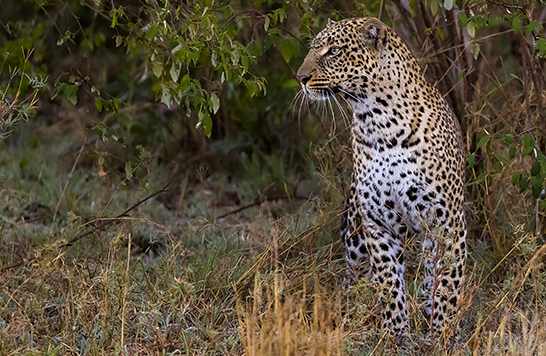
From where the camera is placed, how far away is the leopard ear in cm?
406

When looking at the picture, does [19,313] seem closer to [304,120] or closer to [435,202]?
[435,202]

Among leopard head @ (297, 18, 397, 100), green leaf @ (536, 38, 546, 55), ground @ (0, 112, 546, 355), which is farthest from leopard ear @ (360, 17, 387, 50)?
ground @ (0, 112, 546, 355)

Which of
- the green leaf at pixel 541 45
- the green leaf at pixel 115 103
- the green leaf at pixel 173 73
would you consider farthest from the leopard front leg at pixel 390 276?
the green leaf at pixel 115 103

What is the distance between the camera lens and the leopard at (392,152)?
4078mm

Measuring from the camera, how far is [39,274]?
408 centimetres

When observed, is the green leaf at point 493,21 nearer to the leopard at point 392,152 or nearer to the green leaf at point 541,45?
the green leaf at point 541,45

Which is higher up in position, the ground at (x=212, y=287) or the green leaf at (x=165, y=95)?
the green leaf at (x=165, y=95)

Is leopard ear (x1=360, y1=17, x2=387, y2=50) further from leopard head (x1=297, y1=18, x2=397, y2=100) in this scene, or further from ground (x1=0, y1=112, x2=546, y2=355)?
ground (x1=0, y1=112, x2=546, y2=355)

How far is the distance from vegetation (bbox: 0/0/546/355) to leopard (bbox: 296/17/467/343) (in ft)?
0.58

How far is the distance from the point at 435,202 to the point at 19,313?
2.29 metres

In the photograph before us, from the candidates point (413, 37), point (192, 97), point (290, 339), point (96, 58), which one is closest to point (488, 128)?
point (413, 37)

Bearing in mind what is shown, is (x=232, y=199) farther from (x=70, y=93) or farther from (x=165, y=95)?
(x=165, y=95)

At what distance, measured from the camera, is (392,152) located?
412 centimetres

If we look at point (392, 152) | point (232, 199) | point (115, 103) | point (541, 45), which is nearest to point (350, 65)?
point (392, 152)
